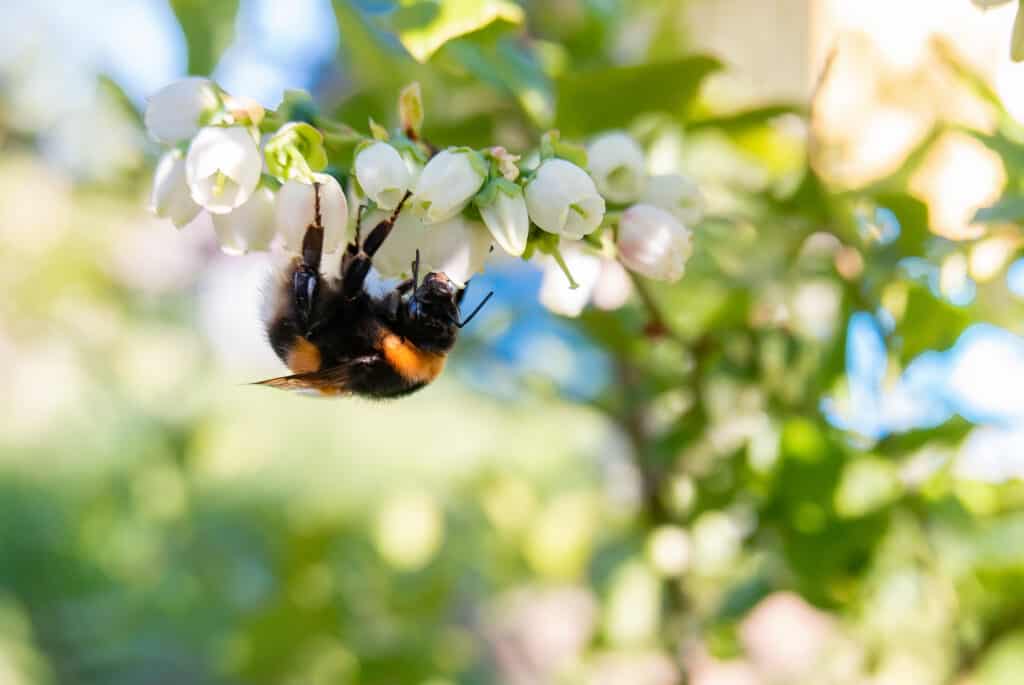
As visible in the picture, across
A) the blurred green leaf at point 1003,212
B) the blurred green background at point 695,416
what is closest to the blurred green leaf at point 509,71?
the blurred green background at point 695,416

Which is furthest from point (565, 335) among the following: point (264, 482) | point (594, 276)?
point (264, 482)

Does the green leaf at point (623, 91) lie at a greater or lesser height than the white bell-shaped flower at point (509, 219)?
lesser

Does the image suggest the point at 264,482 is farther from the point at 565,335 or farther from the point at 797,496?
the point at 797,496

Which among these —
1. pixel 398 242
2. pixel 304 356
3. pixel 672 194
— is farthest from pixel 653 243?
pixel 304 356

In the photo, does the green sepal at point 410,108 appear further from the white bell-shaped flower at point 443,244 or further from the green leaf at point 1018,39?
the green leaf at point 1018,39

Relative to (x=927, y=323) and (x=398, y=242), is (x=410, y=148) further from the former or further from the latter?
(x=927, y=323)

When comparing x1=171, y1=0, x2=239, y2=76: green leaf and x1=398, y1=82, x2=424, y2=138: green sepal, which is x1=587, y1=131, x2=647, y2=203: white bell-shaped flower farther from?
x1=171, y1=0, x2=239, y2=76: green leaf
